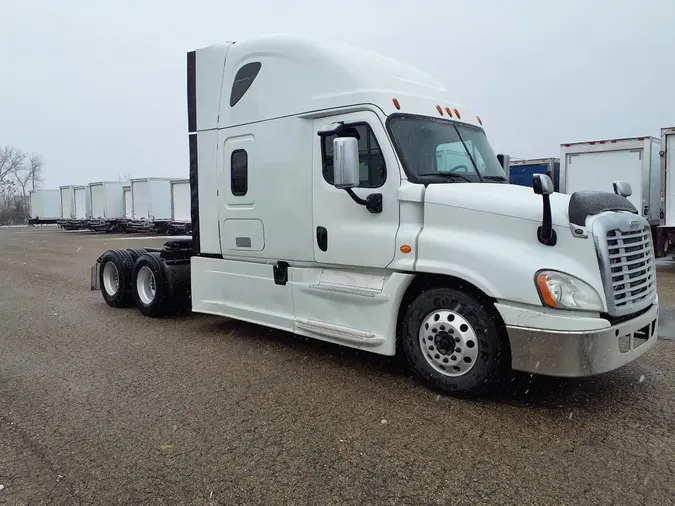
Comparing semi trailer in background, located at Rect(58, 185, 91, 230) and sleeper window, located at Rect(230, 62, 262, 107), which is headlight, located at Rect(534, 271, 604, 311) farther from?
semi trailer in background, located at Rect(58, 185, 91, 230)

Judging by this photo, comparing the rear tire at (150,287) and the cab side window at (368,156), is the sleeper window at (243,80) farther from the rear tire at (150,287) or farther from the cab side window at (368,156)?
the rear tire at (150,287)

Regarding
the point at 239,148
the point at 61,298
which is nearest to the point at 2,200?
the point at 61,298

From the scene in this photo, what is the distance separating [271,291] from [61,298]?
5650mm

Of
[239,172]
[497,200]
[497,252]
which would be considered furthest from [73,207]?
[497,252]

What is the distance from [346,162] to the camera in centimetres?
457

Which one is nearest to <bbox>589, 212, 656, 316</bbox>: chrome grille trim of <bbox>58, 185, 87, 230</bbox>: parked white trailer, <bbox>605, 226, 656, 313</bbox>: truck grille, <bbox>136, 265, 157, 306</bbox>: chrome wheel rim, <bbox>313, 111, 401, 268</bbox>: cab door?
<bbox>605, 226, 656, 313</bbox>: truck grille

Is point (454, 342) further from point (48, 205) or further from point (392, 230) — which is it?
point (48, 205)

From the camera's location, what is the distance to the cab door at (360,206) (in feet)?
15.8

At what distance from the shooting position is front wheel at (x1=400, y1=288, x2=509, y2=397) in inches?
167

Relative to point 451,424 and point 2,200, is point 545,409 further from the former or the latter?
point 2,200

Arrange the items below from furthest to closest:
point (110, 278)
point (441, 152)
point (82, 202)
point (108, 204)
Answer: point (82, 202), point (108, 204), point (110, 278), point (441, 152)

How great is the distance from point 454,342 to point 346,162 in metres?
1.72

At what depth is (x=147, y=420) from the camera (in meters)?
4.11

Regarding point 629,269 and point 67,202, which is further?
point 67,202
